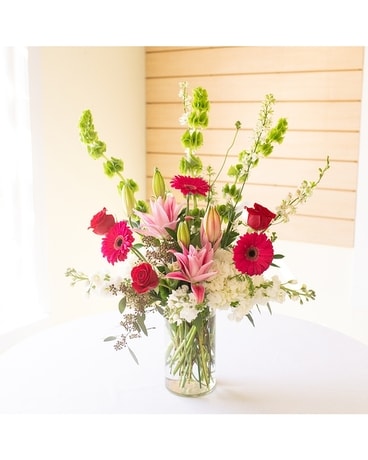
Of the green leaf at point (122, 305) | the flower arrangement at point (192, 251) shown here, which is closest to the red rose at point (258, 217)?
the flower arrangement at point (192, 251)

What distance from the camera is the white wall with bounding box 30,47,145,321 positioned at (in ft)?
8.57

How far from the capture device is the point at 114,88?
3.12 metres

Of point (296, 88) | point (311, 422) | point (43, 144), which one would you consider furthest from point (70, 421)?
point (296, 88)

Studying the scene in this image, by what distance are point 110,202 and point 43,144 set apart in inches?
Result: 28.4

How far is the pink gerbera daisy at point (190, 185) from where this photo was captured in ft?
3.56

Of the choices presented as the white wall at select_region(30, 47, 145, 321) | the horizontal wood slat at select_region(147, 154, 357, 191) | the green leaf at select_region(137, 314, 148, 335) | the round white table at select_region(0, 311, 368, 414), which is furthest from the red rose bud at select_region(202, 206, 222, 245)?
the horizontal wood slat at select_region(147, 154, 357, 191)

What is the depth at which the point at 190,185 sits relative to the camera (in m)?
1.09

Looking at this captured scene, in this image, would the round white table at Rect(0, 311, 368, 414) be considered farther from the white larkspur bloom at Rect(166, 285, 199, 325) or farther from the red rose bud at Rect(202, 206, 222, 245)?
the red rose bud at Rect(202, 206, 222, 245)

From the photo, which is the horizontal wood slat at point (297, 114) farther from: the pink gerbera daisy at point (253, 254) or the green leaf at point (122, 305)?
the green leaf at point (122, 305)

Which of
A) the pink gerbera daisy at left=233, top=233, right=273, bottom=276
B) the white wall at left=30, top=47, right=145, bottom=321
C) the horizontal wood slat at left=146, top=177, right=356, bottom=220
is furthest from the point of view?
the horizontal wood slat at left=146, top=177, right=356, bottom=220

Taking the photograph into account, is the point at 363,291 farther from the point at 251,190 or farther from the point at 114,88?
the point at 114,88

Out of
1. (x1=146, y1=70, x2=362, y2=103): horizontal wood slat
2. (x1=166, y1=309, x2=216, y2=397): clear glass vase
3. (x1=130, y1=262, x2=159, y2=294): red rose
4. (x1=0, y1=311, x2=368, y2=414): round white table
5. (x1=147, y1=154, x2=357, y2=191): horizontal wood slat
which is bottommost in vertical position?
(x1=0, y1=311, x2=368, y2=414): round white table

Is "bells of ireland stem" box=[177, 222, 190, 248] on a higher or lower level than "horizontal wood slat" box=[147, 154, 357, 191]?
lower

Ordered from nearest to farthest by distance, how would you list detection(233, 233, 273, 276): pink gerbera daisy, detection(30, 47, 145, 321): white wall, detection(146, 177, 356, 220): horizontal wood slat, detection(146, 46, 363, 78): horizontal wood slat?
detection(233, 233, 273, 276): pink gerbera daisy, detection(30, 47, 145, 321): white wall, detection(146, 46, 363, 78): horizontal wood slat, detection(146, 177, 356, 220): horizontal wood slat
